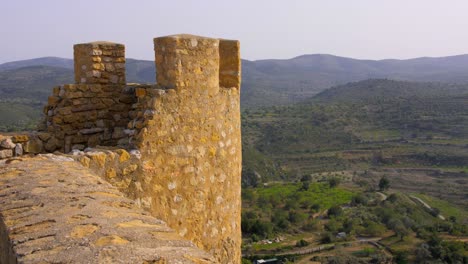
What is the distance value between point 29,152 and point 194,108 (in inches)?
70.2

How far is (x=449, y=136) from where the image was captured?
56.8 meters

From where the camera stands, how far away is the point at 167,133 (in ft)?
14.9

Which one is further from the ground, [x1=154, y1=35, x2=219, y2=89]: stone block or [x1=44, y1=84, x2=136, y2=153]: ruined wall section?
[x1=154, y1=35, x2=219, y2=89]: stone block

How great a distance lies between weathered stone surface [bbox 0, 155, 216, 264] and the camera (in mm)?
2172

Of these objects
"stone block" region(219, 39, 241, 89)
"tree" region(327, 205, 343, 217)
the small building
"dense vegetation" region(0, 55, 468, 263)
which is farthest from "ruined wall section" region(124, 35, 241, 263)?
"tree" region(327, 205, 343, 217)

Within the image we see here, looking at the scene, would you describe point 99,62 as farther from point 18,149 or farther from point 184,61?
point 18,149

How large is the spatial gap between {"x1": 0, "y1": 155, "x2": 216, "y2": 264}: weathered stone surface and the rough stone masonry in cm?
76

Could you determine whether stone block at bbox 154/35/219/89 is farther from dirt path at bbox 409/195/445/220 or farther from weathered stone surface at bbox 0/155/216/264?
dirt path at bbox 409/195/445/220

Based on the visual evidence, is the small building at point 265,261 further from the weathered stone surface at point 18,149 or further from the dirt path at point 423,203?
the weathered stone surface at point 18,149

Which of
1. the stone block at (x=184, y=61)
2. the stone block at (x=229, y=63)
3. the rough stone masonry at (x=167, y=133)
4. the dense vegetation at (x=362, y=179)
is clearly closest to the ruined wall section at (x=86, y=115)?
the rough stone masonry at (x=167, y=133)

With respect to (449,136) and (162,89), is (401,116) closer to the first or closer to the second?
(449,136)

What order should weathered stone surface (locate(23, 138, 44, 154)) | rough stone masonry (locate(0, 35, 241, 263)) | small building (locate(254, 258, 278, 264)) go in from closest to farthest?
1. rough stone masonry (locate(0, 35, 241, 263))
2. weathered stone surface (locate(23, 138, 44, 154))
3. small building (locate(254, 258, 278, 264))

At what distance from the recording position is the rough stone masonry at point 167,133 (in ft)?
14.4

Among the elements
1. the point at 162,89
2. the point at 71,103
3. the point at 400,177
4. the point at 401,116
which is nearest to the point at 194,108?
the point at 162,89
